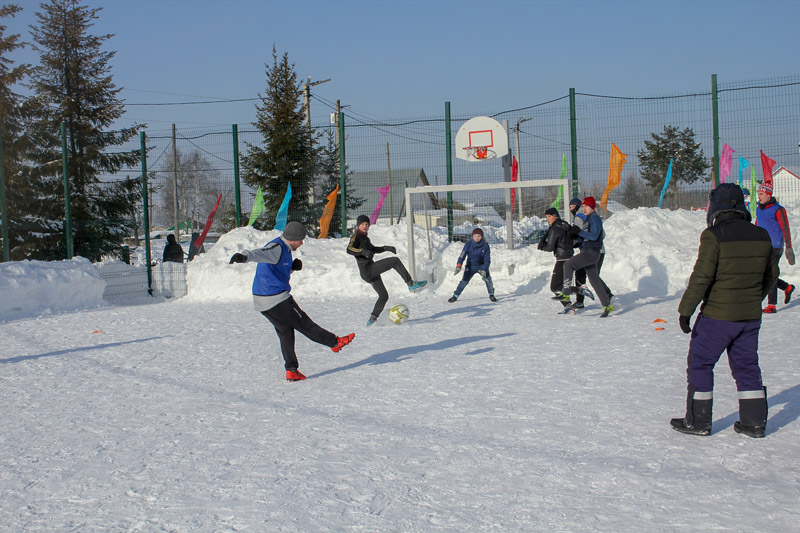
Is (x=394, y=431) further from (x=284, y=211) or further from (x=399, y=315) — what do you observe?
(x=284, y=211)

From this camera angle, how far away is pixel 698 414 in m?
4.53

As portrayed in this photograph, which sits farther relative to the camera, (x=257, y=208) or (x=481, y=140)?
(x=257, y=208)

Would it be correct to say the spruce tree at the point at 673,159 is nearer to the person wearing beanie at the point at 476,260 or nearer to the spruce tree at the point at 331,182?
the person wearing beanie at the point at 476,260

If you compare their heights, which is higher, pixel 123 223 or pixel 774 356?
pixel 123 223

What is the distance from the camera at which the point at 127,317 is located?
12320 millimetres

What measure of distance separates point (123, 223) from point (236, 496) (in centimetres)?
1484

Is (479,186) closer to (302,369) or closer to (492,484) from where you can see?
(302,369)

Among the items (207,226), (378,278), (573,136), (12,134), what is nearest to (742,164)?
(573,136)

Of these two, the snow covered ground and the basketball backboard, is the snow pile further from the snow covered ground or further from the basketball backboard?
the basketball backboard

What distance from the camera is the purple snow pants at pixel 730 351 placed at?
4480 millimetres

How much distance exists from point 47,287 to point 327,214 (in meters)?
6.57

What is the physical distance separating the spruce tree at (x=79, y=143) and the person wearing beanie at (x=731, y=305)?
15.4 meters

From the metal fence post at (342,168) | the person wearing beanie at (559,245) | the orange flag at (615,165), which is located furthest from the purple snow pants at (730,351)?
the metal fence post at (342,168)

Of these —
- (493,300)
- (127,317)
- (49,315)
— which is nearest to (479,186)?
(493,300)
